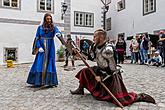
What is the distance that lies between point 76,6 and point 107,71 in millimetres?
17858

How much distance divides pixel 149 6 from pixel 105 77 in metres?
16.5

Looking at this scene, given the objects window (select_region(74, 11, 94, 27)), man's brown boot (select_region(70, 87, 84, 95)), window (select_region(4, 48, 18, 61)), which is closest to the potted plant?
window (select_region(4, 48, 18, 61))

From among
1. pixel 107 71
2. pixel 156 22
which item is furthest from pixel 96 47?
Answer: pixel 156 22

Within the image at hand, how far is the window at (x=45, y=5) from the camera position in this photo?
19.5 m

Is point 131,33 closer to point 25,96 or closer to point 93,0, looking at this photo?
point 93,0

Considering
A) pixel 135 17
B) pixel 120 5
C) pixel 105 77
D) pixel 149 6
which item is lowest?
pixel 105 77

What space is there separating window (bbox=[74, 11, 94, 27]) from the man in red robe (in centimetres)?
1765

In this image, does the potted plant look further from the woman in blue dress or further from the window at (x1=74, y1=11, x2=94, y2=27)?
the woman in blue dress


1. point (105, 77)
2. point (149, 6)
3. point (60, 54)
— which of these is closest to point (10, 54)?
point (60, 54)

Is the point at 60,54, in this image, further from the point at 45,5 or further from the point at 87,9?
the point at 87,9

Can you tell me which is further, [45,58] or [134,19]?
[134,19]

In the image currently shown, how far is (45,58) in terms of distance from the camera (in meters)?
6.97

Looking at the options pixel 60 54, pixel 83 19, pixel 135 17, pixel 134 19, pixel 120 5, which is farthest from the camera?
pixel 120 5

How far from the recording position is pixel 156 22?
19547mm
